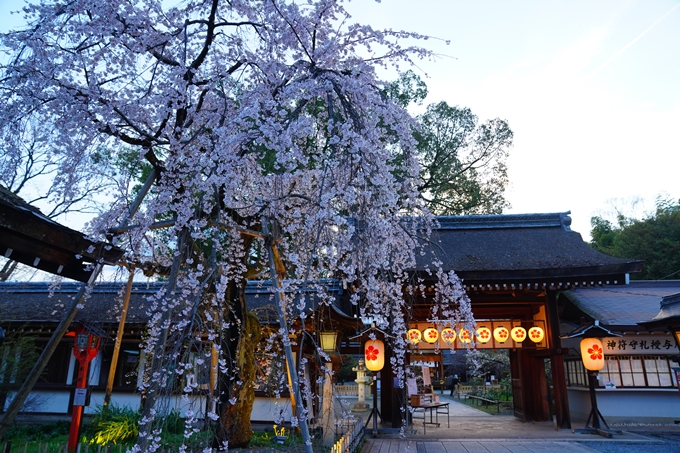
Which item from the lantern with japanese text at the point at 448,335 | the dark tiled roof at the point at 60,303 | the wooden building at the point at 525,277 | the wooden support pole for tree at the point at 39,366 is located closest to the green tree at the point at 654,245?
the wooden building at the point at 525,277

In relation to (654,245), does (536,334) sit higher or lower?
lower

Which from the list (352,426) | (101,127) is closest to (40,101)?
(101,127)

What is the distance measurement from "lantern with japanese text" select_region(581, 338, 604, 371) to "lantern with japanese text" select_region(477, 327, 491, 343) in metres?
2.20

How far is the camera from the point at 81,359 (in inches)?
314

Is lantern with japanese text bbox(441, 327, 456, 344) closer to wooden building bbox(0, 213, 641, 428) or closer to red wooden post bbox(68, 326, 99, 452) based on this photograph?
wooden building bbox(0, 213, 641, 428)

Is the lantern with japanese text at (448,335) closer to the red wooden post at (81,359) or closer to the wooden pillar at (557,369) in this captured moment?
the wooden pillar at (557,369)

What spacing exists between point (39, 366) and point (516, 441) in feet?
27.4

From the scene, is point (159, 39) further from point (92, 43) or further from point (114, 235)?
point (114, 235)

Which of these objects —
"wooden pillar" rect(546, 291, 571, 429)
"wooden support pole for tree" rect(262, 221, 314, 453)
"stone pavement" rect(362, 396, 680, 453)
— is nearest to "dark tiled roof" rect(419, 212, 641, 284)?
"wooden pillar" rect(546, 291, 571, 429)

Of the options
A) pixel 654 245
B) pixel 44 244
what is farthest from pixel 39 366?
pixel 654 245

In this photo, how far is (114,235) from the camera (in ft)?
16.3

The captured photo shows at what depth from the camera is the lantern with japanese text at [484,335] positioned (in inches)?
452

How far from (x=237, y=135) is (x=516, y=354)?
39.0ft

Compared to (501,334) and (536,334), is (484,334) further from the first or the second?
(536,334)
